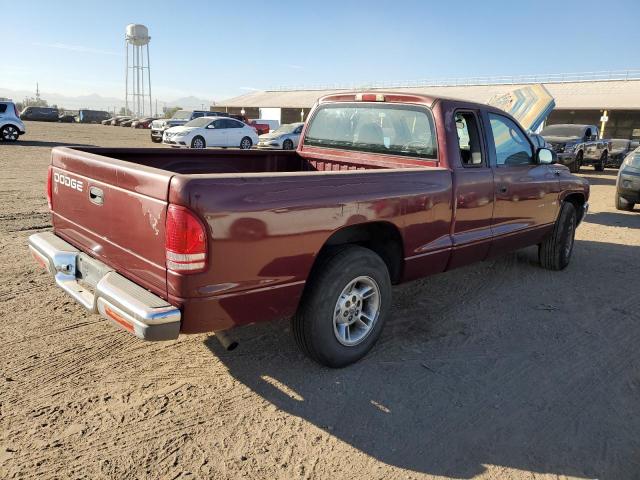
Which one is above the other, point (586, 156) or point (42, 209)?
point (586, 156)

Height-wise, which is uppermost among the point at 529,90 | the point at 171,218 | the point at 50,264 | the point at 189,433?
the point at 529,90

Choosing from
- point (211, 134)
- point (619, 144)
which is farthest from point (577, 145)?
point (211, 134)

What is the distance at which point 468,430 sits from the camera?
9.61 ft

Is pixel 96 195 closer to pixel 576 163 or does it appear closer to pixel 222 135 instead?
pixel 576 163

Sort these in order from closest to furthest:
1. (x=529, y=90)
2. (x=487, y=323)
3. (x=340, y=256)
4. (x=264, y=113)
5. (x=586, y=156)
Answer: (x=340, y=256), (x=487, y=323), (x=529, y=90), (x=586, y=156), (x=264, y=113)

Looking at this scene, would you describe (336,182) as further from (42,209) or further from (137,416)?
(42,209)

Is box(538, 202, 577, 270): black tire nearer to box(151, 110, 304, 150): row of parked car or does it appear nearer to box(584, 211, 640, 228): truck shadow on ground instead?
box(584, 211, 640, 228): truck shadow on ground

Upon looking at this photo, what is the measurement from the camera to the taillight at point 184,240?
2.47 metres

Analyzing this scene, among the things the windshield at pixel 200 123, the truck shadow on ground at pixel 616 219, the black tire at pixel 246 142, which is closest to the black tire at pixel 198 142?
the windshield at pixel 200 123

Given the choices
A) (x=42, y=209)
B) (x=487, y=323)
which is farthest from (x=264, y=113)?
(x=487, y=323)

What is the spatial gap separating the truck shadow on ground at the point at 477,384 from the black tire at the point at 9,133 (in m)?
21.6

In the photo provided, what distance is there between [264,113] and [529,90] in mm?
49836

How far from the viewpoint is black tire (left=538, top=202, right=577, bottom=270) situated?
593 cm

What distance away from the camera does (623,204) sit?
36.1 feet
